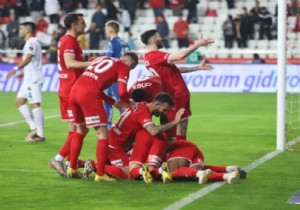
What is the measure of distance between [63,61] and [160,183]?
98.7 inches

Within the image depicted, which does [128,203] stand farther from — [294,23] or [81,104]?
[294,23]

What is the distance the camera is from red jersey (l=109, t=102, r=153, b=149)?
40.6ft

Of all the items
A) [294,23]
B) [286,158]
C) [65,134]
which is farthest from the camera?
[294,23]

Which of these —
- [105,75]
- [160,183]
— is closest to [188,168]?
[160,183]

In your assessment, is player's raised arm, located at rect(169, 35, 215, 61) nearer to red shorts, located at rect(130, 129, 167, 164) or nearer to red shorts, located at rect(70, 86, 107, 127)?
red shorts, located at rect(130, 129, 167, 164)

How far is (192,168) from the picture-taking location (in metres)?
12.2

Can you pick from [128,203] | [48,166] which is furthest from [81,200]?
[48,166]

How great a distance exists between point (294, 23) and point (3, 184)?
2098 centimetres

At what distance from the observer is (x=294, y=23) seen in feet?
105

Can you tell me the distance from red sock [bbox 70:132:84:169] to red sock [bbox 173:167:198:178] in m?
1.27

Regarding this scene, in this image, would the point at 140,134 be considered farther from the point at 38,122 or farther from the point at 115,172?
the point at 38,122

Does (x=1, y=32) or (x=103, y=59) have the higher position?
(x=103, y=59)

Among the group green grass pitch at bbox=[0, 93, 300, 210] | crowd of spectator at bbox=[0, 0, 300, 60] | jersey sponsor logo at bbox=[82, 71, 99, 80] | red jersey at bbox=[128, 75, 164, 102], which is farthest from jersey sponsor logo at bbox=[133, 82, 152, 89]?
crowd of spectator at bbox=[0, 0, 300, 60]

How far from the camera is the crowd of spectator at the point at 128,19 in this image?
34.1 meters
